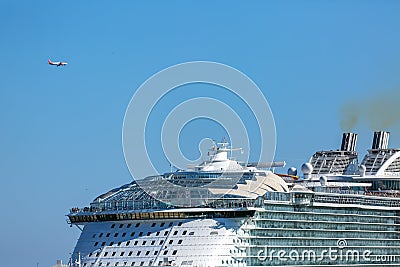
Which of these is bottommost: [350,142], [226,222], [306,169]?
[226,222]

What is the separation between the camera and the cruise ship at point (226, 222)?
290 feet

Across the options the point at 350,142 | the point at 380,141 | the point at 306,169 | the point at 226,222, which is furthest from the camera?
the point at 350,142

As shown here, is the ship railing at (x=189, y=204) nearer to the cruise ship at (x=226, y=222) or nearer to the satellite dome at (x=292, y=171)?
the cruise ship at (x=226, y=222)

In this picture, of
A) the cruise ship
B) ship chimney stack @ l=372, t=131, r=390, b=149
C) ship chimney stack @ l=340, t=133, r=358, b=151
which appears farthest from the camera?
ship chimney stack @ l=340, t=133, r=358, b=151

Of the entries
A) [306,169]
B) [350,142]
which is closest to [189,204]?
[306,169]

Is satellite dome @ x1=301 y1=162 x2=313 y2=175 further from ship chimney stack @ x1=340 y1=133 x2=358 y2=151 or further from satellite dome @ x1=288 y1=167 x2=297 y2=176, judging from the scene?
ship chimney stack @ x1=340 y1=133 x2=358 y2=151

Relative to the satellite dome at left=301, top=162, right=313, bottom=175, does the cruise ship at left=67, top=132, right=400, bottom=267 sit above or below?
below

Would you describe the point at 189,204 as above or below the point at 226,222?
above

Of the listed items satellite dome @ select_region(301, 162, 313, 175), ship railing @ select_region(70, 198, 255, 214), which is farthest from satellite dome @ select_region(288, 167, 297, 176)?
ship railing @ select_region(70, 198, 255, 214)

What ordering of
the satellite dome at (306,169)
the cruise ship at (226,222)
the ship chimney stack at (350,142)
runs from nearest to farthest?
the cruise ship at (226,222), the satellite dome at (306,169), the ship chimney stack at (350,142)

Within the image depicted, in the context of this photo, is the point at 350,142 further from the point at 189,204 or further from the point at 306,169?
the point at 189,204

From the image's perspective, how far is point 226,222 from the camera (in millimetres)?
88438

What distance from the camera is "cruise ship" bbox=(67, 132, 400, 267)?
88312 mm

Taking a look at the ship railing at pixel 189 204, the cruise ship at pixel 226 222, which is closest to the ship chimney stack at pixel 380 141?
the cruise ship at pixel 226 222
